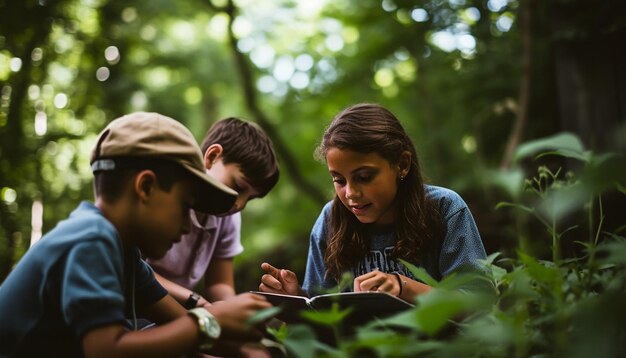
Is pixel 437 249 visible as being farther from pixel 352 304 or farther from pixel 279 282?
pixel 352 304

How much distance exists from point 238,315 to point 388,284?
2.40ft

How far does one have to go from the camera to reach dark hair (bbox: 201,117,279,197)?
10.3 ft

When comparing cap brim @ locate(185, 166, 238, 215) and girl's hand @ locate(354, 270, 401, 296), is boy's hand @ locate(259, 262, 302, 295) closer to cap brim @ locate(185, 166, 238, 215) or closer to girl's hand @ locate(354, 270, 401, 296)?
girl's hand @ locate(354, 270, 401, 296)

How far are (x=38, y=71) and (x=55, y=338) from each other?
572 cm

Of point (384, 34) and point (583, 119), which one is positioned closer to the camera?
point (583, 119)

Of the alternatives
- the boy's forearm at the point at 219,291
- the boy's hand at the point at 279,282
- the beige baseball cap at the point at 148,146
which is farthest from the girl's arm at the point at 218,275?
the beige baseball cap at the point at 148,146

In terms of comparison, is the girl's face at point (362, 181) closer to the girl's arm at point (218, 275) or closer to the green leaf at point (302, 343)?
the girl's arm at point (218, 275)

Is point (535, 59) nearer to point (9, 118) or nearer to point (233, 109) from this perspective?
point (9, 118)

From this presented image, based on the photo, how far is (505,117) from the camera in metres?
6.13

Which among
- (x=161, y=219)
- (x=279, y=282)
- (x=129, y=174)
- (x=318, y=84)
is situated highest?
(x=129, y=174)

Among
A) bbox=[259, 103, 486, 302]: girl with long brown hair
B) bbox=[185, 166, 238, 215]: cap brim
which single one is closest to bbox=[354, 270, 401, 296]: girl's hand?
bbox=[259, 103, 486, 302]: girl with long brown hair

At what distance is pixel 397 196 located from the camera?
2.87m

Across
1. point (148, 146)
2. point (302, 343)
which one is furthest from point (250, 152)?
point (302, 343)

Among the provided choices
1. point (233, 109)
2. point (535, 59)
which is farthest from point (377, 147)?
point (233, 109)
